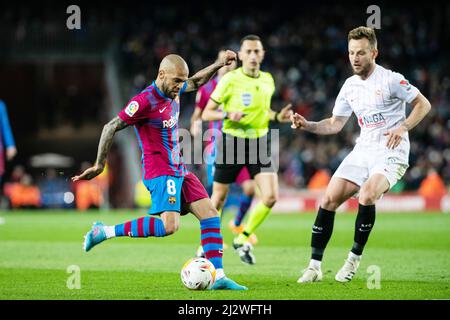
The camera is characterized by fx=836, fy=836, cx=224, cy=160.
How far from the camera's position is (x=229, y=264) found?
10.4m

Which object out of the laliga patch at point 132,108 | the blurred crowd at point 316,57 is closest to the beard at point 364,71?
the laliga patch at point 132,108

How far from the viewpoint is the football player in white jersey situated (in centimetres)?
837

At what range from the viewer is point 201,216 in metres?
8.09

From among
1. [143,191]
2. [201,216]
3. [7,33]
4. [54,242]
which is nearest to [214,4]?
[7,33]

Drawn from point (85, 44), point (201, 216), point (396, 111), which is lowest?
point (201, 216)

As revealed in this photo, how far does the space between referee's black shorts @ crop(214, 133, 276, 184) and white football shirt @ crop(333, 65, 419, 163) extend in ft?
8.59

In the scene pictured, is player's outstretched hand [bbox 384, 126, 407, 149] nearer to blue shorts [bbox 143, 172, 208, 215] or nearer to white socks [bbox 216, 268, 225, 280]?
blue shorts [bbox 143, 172, 208, 215]

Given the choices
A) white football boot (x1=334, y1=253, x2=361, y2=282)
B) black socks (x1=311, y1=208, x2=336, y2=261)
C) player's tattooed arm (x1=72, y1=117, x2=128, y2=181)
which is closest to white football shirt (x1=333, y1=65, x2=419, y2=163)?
black socks (x1=311, y1=208, x2=336, y2=261)

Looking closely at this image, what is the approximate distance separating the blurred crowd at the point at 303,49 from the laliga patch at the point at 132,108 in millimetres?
17415

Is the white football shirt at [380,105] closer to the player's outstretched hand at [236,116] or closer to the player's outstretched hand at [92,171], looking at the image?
the player's outstretched hand at [236,116]

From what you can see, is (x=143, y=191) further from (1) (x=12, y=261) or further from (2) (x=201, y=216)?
(2) (x=201, y=216)

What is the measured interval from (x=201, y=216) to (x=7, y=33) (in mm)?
24704

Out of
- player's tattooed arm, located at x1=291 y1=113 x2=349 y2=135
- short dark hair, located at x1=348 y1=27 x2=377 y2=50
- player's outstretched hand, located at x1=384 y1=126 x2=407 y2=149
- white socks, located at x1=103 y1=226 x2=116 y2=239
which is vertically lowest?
white socks, located at x1=103 y1=226 x2=116 y2=239

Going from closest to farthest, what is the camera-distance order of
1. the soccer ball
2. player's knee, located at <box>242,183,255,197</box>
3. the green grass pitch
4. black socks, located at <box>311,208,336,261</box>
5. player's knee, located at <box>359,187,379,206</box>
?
the green grass pitch
the soccer ball
player's knee, located at <box>359,187,379,206</box>
black socks, located at <box>311,208,336,261</box>
player's knee, located at <box>242,183,255,197</box>
